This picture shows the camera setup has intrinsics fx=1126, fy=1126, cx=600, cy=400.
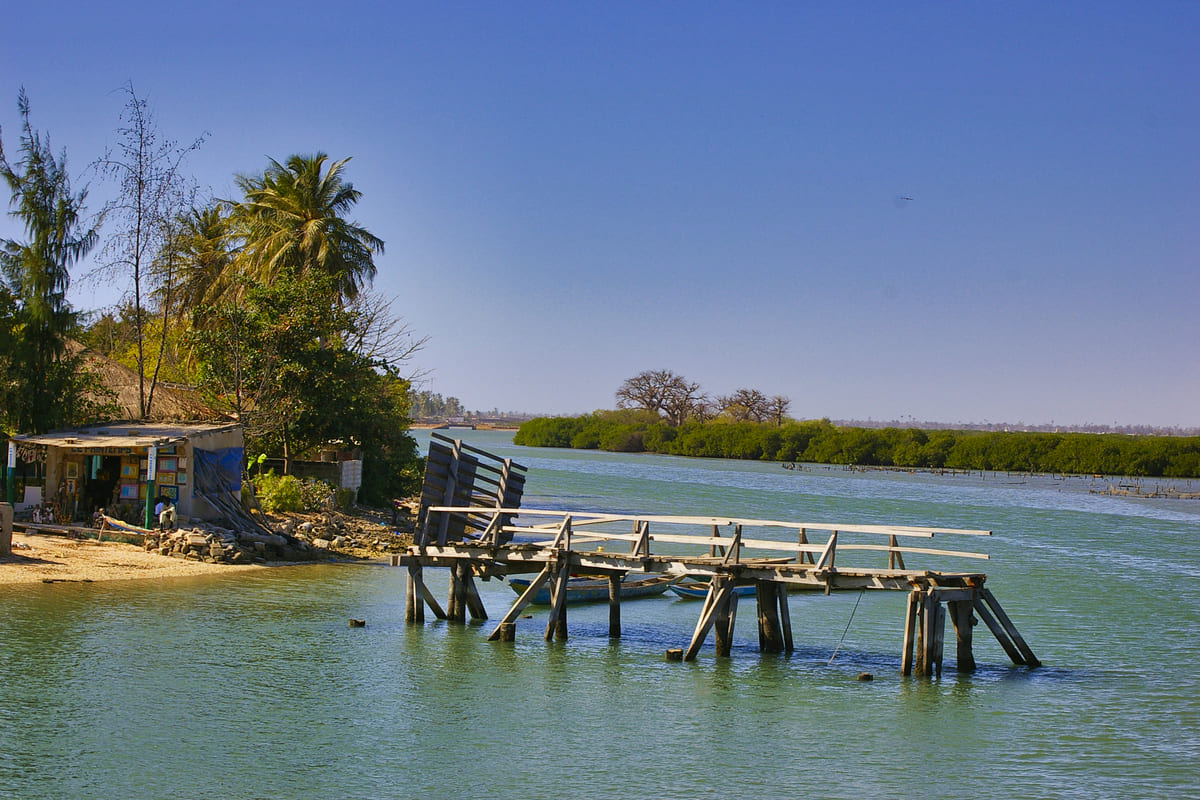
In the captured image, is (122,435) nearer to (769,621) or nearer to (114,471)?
(114,471)

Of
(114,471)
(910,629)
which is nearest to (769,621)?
(910,629)

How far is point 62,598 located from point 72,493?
23.4 ft

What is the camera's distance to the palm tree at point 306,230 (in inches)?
1769

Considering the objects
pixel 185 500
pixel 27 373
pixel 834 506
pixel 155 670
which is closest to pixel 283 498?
pixel 185 500

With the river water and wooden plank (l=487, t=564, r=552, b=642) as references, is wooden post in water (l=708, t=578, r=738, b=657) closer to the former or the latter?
the river water

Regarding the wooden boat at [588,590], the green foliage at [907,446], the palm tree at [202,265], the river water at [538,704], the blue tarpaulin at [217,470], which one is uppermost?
the palm tree at [202,265]

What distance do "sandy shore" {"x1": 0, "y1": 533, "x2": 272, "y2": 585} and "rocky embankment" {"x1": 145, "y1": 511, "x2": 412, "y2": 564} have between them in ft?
1.17

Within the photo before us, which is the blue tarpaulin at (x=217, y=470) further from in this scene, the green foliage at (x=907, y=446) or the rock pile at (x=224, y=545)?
the green foliage at (x=907, y=446)

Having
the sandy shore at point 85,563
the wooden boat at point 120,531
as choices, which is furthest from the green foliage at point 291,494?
the wooden boat at point 120,531

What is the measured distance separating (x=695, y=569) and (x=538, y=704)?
417cm

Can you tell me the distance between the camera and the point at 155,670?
18234 millimetres

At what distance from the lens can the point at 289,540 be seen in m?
30.5

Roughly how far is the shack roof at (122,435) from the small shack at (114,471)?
0.02 metres

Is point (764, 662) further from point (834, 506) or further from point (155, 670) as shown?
point (834, 506)
